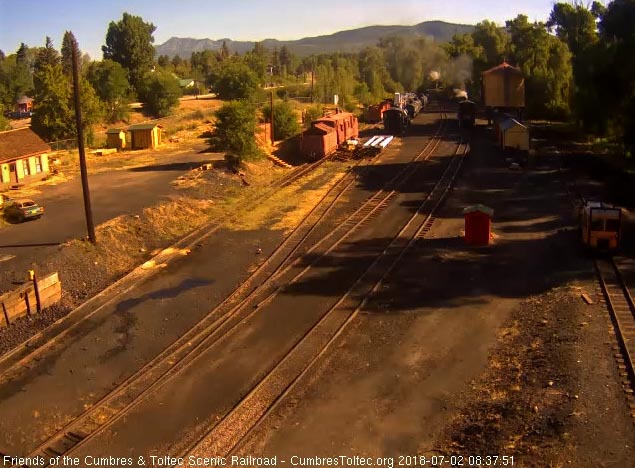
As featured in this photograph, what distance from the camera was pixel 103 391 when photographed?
40.5 ft

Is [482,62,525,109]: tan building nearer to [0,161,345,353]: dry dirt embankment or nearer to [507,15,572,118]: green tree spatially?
[507,15,572,118]: green tree

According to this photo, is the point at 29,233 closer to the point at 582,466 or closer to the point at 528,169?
the point at 582,466

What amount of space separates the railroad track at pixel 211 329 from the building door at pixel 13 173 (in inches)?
633

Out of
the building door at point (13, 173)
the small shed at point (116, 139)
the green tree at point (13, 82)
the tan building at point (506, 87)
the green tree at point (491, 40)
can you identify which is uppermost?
the green tree at point (491, 40)

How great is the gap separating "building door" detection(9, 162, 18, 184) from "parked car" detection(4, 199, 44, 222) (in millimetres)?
7238

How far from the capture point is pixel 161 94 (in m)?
70.2

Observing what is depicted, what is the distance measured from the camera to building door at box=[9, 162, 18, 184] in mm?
31047

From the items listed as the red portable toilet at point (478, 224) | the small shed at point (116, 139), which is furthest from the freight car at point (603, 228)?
the small shed at point (116, 139)

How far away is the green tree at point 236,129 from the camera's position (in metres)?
34.2

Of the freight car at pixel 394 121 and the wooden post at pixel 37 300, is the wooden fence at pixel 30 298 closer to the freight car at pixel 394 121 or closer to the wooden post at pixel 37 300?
the wooden post at pixel 37 300

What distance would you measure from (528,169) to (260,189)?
1525cm

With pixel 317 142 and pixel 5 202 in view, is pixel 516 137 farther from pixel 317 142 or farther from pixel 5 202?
pixel 5 202

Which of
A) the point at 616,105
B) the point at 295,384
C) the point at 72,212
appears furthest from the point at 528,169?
the point at 295,384

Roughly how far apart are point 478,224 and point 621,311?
644cm
